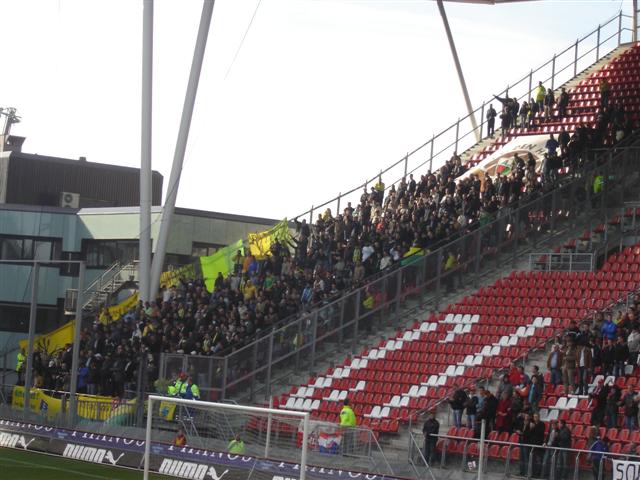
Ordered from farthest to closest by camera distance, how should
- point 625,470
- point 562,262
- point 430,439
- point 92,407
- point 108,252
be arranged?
point 108,252 < point 562,262 < point 92,407 < point 430,439 < point 625,470

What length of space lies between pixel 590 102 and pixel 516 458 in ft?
79.2

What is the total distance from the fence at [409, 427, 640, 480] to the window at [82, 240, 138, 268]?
28.3 m

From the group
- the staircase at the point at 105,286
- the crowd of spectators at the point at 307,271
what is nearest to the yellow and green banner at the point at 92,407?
the crowd of spectators at the point at 307,271

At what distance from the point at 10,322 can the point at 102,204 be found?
565 inches

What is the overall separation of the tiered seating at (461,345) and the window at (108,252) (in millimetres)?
20472

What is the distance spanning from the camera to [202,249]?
5088cm

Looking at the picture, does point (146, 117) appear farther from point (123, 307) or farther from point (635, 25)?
point (635, 25)

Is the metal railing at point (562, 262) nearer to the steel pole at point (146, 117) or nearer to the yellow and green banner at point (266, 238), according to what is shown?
the yellow and green banner at point (266, 238)

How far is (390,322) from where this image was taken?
33094mm

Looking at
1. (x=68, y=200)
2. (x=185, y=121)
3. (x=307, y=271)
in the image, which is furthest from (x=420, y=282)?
(x=68, y=200)

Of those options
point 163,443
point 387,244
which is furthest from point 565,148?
point 163,443

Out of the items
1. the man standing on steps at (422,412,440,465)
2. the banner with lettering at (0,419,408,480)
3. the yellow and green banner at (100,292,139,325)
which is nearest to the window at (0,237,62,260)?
the yellow and green banner at (100,292,139,325)

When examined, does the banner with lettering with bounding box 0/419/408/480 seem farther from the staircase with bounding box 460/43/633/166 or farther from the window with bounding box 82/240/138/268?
the window with bounding box 82/240/138/268

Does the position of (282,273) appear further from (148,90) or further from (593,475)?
(593,475)
